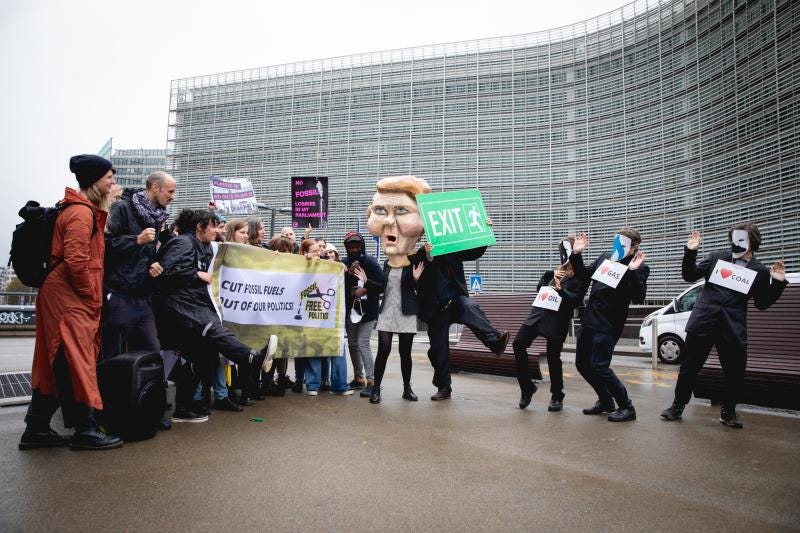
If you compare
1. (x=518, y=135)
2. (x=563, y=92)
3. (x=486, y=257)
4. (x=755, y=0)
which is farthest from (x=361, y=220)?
(x=755, y=0)

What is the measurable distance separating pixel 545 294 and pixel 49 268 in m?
4.31

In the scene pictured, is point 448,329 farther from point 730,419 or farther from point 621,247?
point 730,419

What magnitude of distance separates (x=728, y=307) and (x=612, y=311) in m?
0.97

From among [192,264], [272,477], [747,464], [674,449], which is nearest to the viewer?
[272,477]

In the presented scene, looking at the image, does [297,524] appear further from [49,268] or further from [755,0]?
[755,0]

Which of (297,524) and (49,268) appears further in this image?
(49,268)

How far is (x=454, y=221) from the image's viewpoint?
19.7 ft

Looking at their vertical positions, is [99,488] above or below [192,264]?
below

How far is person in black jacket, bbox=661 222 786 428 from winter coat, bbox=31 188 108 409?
15.7 ft

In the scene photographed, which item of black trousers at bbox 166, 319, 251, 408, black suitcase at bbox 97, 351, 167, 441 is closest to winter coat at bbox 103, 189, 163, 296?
black trousers at bbox 166, 319, 251, 408

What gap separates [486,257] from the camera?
34094 mm

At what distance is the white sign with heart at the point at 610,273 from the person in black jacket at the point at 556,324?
0.90ft

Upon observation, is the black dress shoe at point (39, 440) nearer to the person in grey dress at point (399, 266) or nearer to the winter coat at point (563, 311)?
the person in grey dress at point (399, 266)

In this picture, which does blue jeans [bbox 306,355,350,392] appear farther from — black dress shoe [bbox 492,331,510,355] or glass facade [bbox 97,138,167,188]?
glass facade [bbox 97,138,167,188]
